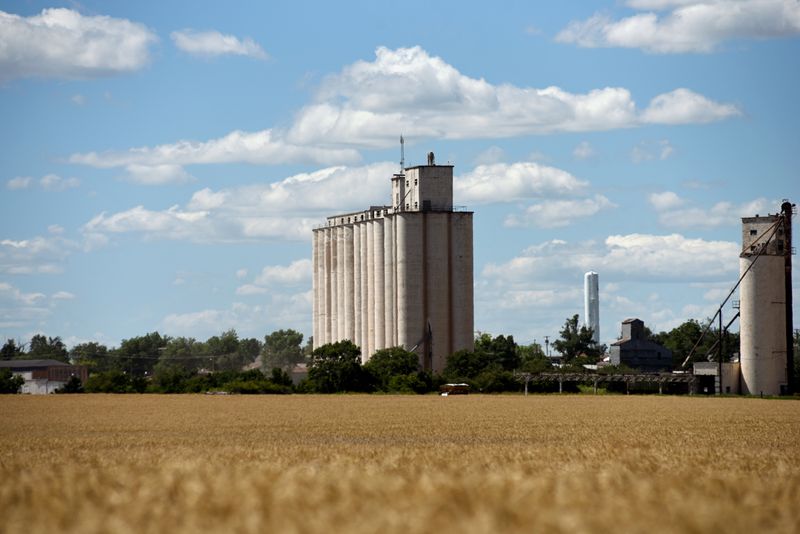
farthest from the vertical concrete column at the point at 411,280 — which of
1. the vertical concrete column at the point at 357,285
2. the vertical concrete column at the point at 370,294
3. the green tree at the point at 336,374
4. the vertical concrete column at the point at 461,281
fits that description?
the green tree at the point at 336,374

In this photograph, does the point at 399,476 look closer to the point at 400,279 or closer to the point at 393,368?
the point at 393,368

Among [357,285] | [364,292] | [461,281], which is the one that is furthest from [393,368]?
[357,285]

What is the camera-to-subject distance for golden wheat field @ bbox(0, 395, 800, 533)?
1772 cm

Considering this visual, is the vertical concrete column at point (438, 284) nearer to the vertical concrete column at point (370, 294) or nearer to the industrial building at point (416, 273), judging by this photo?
the industrial building at point (416, 273)

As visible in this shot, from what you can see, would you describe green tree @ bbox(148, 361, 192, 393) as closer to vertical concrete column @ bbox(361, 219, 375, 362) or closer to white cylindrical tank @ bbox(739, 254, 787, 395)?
vertical concrete column @ bbox(361, 219, 375, 362)

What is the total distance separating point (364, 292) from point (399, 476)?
149 meters

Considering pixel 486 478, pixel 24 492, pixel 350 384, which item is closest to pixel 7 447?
pixel 24 492

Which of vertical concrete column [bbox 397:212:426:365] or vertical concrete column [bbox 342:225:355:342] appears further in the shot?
vertical concrete column [bbox 342:225:355:342]

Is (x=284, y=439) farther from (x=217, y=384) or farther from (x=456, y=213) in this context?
(x=456, y=213)

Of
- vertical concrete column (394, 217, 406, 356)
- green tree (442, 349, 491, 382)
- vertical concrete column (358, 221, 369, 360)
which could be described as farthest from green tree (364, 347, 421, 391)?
vertical concrete column (358, 221, 369, 360)

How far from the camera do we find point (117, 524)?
1670cm

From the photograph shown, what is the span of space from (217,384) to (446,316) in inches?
1188

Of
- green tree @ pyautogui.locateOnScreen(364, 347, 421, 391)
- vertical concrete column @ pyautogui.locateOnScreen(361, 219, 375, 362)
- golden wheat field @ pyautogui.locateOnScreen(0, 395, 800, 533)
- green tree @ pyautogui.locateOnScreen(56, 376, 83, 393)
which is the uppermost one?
vertical concrete column @ pyautogui.locateOnScreen(361, 219, 375, 362)

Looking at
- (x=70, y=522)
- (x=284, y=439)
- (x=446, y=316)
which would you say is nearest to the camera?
(x=70, y=522)
